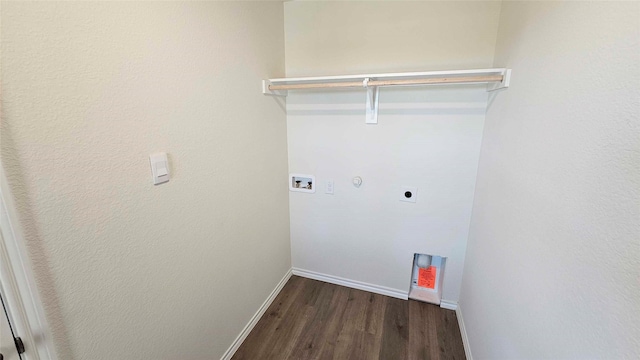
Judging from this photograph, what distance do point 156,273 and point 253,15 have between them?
63.1 inches

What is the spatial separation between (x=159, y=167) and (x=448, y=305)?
233cm

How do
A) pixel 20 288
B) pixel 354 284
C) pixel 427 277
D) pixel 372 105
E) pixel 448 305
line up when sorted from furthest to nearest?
1. pixel 354 284
2. pixel 427 277
3. pixel 448 305
4. pixel 372 105
5. pixel 20 288

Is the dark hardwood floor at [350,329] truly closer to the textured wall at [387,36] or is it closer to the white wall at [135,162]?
the white wall at [135,162]

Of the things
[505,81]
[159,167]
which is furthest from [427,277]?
[159,167]

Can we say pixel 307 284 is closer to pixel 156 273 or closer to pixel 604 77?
pixel 156 273

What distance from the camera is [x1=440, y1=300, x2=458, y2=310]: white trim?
2.11 m

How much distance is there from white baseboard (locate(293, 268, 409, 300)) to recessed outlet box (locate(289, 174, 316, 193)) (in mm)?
860

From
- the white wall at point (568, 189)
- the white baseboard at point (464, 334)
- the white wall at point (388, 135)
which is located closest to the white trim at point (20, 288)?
the white wall at point (568, 189)

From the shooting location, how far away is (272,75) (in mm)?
1900

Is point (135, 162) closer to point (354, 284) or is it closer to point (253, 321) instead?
point (253, 321)

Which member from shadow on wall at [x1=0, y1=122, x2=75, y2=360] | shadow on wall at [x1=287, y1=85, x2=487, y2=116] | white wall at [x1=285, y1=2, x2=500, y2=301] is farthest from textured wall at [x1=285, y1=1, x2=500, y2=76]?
shadow on wall at [x1=0, y1=122, x2=75, y2=360]

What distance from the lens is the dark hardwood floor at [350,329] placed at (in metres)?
1.74

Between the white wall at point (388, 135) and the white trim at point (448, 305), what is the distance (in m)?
0.05

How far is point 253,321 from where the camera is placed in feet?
6.37
